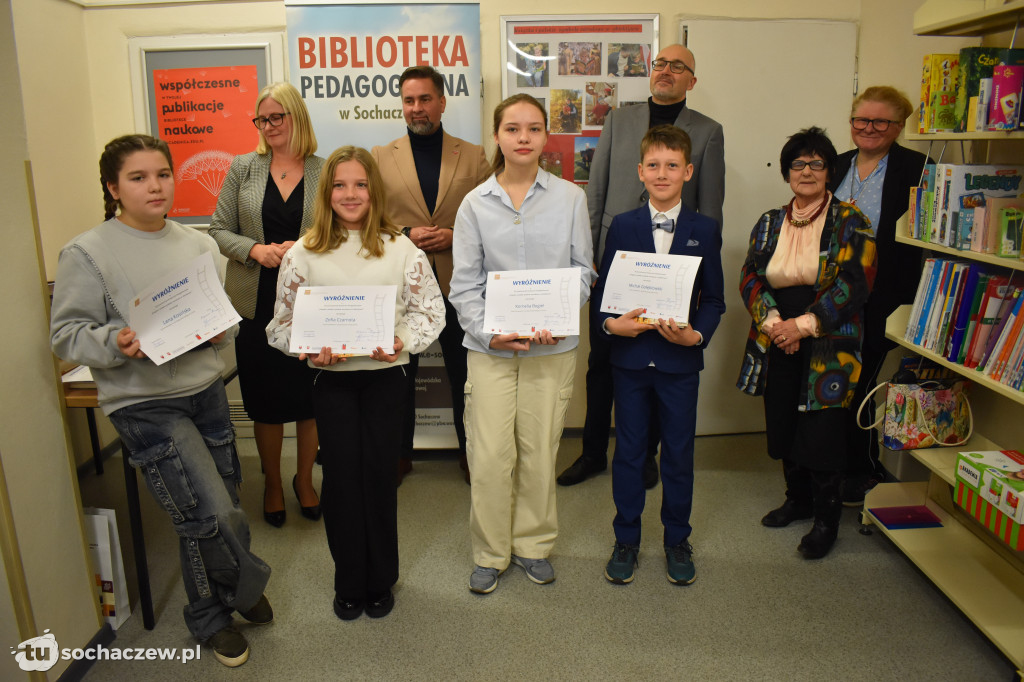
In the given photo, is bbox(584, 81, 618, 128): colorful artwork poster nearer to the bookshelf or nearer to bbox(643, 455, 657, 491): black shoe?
the bookshelf

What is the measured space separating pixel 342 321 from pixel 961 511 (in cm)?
251

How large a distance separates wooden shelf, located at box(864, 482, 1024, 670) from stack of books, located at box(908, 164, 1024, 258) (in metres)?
1.11

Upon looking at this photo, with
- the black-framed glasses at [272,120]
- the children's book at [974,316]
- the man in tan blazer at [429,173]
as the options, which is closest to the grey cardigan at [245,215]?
the black-framed glasses at [272,120]

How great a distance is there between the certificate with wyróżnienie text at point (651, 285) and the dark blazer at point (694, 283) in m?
0.08

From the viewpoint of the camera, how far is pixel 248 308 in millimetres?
2986

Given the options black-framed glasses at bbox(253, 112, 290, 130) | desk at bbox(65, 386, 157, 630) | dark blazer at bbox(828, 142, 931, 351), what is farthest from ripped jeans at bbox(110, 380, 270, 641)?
dark blazer at bbox(828, 142, 931, 351)

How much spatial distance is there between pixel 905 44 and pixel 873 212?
42.1 inches

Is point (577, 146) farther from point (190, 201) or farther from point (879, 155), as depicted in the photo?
point (190, 201)

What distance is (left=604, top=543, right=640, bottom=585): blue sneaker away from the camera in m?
2.71

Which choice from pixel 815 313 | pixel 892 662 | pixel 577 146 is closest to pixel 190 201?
pixel 577 146

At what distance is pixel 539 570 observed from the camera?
273cm

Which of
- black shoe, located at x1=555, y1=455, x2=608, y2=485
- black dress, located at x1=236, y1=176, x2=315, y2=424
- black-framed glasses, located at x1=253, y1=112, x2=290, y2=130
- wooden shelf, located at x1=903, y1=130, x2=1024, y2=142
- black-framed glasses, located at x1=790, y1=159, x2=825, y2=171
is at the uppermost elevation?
black-framed glasses, located at x1=253, y1=112, x2=290, y2=130

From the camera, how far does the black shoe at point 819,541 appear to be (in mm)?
2889

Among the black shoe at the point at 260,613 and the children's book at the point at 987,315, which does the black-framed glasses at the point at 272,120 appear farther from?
the children's book at the point at 987,315
